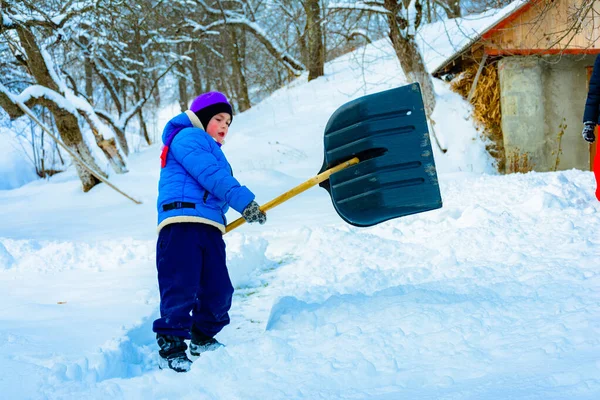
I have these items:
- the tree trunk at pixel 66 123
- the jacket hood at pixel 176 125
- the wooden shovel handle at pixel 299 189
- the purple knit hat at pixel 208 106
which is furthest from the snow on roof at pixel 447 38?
the jacket hood at pixel 176 125

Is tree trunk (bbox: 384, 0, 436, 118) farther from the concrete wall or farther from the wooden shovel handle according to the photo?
the wooden shovel handle

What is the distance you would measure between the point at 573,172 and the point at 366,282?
4.84 m

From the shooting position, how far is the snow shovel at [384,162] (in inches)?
117

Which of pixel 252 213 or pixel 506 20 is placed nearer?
pixel 252 213

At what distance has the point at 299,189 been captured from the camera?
276 cm

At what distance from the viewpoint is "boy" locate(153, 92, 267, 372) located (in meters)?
2.50

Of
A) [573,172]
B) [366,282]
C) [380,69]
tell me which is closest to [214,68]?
[380,69]

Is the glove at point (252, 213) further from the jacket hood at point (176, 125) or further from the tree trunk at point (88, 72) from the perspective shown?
the tree trunk at point (88, 72)

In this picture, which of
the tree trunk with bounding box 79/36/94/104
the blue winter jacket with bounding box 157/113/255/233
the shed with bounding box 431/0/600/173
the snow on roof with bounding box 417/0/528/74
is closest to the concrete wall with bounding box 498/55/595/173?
the shed with bounding box 431/0/600/173

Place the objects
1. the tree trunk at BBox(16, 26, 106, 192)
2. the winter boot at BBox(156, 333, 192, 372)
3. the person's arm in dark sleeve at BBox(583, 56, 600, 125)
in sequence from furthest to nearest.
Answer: the tree trunk at BBox(16, 26, 106, 192)
the person's arm in dark sleeve at BBox(583, 56, 600, 125)
the winter boot at BBox(156, 333, 192, 372)

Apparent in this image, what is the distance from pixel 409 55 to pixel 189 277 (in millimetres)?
7494

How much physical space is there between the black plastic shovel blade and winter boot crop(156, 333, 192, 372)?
1116 millimetres

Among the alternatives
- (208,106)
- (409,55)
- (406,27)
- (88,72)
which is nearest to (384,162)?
(208,106)

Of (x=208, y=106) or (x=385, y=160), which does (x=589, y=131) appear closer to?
(x=385, y=160)
